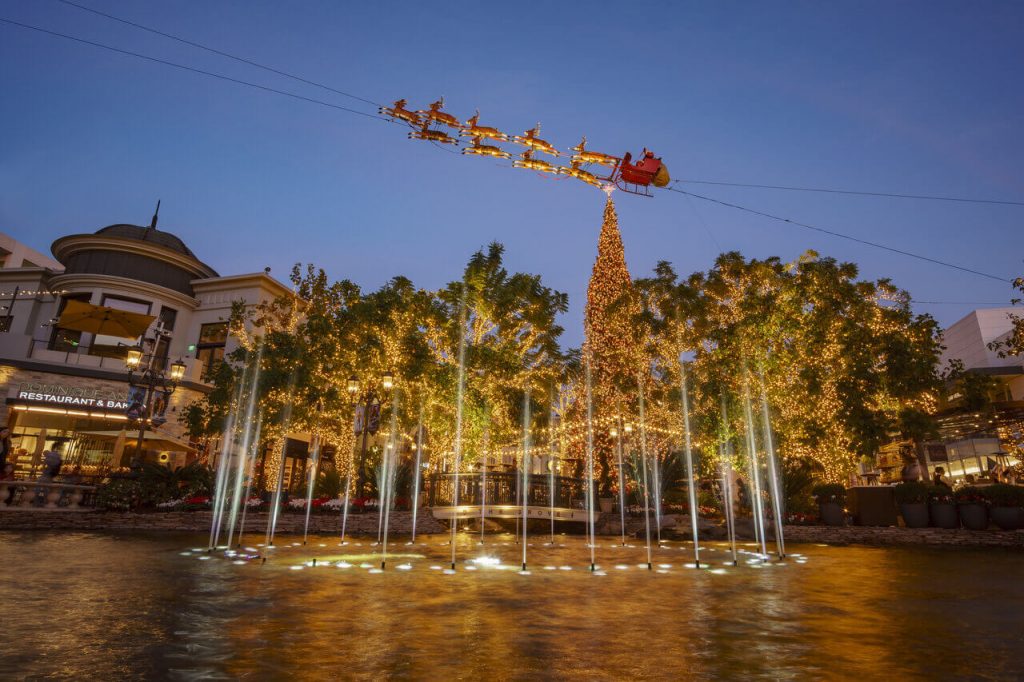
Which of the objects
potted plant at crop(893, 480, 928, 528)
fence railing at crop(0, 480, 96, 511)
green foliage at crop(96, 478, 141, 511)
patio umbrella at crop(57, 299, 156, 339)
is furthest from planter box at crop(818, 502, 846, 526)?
patio umbrella at crop(57, 299, 156, 339)

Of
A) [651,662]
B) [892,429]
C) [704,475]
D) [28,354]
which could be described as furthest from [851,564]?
[28,354]

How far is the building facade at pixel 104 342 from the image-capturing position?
83.0ft

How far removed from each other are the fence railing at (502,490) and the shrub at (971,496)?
35.7 feet

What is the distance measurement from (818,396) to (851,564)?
10945 millimetres

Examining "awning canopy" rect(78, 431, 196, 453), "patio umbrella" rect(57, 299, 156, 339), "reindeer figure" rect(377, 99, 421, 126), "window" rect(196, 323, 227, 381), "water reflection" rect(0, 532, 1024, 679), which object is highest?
"reindeer figure" rect(377, 99, 421, 126)

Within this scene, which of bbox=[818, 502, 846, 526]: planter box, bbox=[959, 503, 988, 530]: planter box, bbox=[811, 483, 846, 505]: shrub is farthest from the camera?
bbox=[811, 483, 846, 505]: shrub

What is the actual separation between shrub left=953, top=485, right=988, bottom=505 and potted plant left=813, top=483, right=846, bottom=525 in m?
2.95

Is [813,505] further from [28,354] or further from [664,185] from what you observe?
[28,354]

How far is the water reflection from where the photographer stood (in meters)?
3.75

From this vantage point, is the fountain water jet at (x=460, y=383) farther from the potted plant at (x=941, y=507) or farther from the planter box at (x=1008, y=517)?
the planter box at (x=1008, y=517)

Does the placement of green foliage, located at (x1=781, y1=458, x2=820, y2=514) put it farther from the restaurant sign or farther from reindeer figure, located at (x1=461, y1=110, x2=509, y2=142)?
the restaurant sign

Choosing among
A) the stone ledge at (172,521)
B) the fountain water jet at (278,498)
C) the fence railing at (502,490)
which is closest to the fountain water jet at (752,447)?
the fence railing at (502,490)

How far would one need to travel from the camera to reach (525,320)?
878 inches

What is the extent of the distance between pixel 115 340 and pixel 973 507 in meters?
36.2
